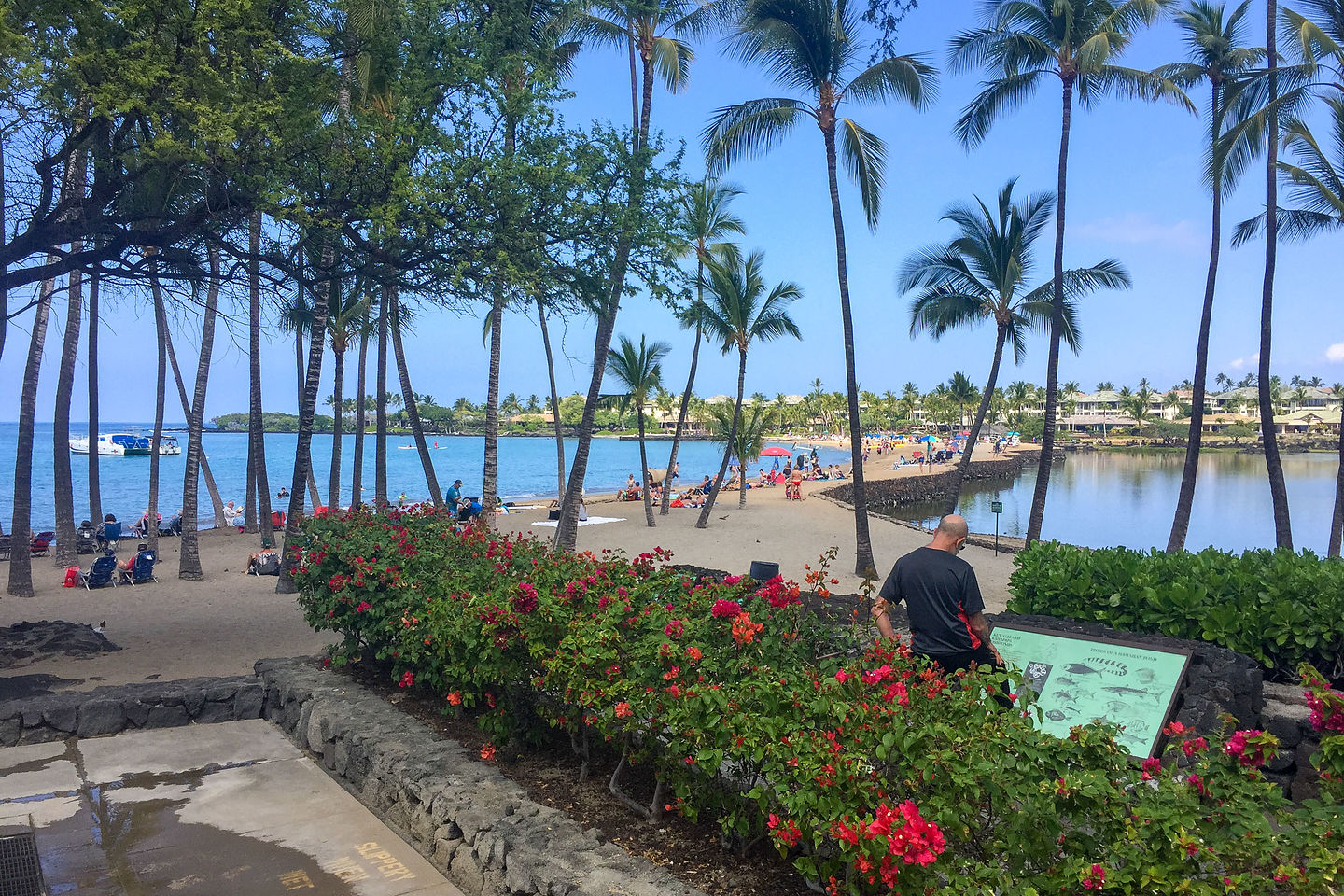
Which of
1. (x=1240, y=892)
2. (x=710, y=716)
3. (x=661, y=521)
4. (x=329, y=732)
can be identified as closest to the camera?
(x=1240, y=892)

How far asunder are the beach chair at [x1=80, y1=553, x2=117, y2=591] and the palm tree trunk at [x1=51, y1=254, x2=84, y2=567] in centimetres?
215

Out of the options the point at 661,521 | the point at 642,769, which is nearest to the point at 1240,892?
the point at 642,769

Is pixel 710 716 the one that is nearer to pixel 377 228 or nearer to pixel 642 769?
pixel 642 769

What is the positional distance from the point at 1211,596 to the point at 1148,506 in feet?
146

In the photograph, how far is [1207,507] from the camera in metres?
45.8

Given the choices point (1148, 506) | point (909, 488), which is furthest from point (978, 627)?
point (1148, 506)

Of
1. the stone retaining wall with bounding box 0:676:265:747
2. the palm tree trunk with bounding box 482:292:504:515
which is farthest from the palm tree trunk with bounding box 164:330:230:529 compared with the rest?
the stone retaining wall with bounding box 0:676:265:747

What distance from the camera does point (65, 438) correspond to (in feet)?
52.0

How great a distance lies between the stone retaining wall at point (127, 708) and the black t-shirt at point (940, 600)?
217 inches

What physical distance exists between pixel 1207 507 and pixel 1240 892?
51.3m

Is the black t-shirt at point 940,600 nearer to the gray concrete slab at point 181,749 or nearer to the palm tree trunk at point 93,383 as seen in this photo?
the gray concrete slab at point 181,749

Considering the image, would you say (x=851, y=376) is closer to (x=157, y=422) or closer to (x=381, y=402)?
(x=381, y=402)

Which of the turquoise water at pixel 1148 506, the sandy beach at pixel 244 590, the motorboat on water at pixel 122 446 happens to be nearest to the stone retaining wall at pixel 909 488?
the turquoise water at pixel 1148 506

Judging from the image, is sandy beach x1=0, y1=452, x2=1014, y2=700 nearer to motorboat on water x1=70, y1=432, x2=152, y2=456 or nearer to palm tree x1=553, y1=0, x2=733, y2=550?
palm tree x1=553, y1=0, x2=733, y2=550
